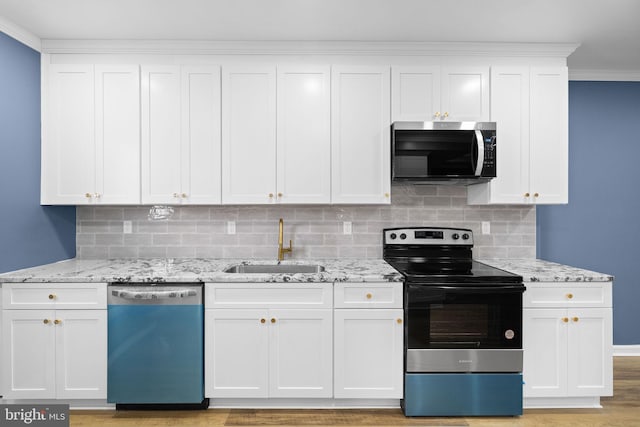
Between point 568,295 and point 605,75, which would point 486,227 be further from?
point 605,75

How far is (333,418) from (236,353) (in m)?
0.72

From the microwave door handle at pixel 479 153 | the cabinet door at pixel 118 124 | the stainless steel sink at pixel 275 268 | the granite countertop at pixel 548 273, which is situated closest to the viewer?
the granite countertop at pixel 548 273

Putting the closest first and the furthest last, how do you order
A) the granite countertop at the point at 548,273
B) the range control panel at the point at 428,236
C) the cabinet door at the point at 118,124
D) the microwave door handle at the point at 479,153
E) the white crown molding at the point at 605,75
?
the granite countertop at the point at 548,273 < the microwave door handle at the point at 479,153 < the cabinet door at the point at 118,124 < the range control panel at the point at 428,236 < the white crown molding at the point at 605,75

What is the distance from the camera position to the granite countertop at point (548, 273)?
8.57ft

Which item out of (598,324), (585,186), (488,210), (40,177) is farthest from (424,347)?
(40,177)

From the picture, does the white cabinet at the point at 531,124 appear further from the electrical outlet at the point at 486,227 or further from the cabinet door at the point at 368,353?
the cabinet door at the point at 368,353

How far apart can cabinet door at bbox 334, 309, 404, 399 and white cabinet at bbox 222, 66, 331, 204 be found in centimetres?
93

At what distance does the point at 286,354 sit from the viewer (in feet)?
8.57

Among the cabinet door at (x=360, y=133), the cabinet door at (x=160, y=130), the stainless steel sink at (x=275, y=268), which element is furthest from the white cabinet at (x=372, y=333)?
the cabinet door at (x=160, y=130)

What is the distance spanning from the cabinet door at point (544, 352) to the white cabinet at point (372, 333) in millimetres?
804

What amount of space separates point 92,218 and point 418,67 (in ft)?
9.13

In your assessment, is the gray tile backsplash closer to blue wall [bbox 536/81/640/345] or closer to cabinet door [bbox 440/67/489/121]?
cabinet door [bbox 440/67/489/121]

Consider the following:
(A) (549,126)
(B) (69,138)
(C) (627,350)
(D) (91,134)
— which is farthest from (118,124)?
(C) (627,350)

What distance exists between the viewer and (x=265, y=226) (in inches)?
132
